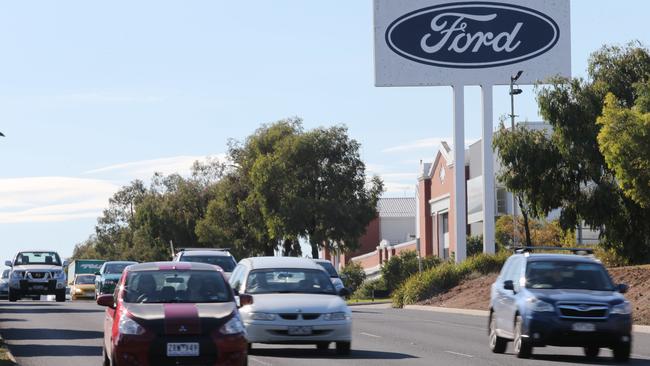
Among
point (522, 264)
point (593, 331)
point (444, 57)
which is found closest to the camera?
point (593, 331)

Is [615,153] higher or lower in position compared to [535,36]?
lower

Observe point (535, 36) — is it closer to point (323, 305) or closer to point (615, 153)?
point (615, 153)

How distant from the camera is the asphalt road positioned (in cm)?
2223

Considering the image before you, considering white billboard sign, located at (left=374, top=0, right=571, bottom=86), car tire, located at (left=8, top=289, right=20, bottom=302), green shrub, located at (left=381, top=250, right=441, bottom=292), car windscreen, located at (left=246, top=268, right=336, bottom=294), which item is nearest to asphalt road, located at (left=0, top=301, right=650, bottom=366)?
car windscreen, located at (left=246, top=268, right=336, bottom=294)

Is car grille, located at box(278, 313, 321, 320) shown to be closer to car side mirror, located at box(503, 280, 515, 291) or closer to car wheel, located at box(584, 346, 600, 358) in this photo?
car side mirror, located at box(503, 280, 515, 291)

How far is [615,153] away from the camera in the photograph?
1699 inches

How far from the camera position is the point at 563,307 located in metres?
22.5

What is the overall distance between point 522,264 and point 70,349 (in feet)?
26.4

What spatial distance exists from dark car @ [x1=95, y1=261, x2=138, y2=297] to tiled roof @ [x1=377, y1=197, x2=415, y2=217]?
261 ft

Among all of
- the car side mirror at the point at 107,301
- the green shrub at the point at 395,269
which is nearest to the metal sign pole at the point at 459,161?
the green shrub at the point at 395,269

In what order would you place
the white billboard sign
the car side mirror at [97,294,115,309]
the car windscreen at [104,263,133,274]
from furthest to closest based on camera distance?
the white billboard sign < the car windscreen at [104,263,133,274] < the car side mirror at [97,294,115,309]

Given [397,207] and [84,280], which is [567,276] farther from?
[397,207]

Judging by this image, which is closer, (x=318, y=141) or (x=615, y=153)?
(x=615, y=153)

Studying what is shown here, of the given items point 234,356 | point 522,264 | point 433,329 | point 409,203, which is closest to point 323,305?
point 522,264
